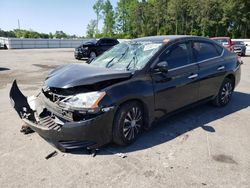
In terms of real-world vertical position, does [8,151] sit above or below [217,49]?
below

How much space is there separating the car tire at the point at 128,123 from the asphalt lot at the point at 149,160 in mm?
147

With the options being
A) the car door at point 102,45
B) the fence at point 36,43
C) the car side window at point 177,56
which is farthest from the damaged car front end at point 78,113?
the fence at point 36,43

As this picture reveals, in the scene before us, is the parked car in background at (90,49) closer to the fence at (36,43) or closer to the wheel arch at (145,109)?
the wheel arch at (145,109)

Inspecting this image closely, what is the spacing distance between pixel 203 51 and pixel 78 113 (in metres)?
3.03

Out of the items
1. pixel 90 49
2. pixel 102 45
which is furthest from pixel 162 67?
pixel 102 45

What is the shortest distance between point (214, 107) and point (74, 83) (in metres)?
3.56

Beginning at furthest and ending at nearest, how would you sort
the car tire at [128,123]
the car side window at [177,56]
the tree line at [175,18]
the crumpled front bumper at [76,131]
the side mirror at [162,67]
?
the tree line at [175,18] → the car side window at [177,56] → the side mirror at [162,67] → the car tire at [128,123] → the crumpled front bumper at [76,131]

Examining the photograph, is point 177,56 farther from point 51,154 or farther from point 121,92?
point 51,154

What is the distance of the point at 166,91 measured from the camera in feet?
12.6

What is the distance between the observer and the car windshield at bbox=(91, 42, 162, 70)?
377cm

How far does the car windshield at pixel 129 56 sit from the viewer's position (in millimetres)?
3766

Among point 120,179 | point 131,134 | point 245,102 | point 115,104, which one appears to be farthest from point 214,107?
point 120,179

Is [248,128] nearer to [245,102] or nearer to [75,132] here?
[245,102]

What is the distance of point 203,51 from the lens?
4766mm
